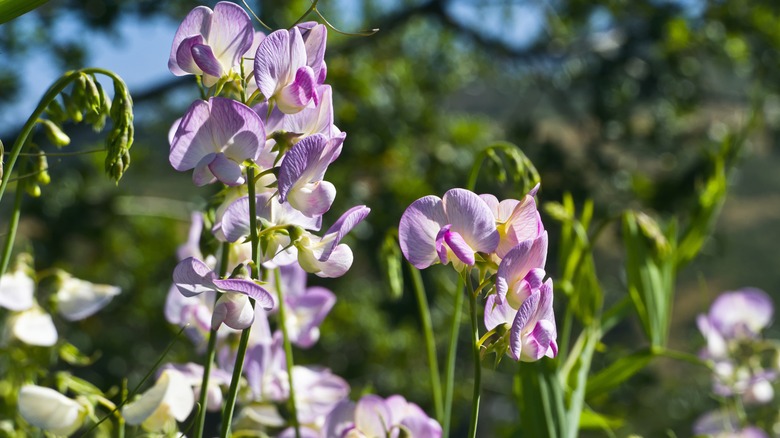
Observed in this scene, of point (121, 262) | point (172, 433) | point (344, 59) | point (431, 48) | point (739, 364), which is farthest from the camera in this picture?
point (431, 48)

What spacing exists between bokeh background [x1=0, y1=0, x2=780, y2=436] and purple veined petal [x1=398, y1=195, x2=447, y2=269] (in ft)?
5.77

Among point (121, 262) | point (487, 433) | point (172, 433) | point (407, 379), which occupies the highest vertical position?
point (172, 433)

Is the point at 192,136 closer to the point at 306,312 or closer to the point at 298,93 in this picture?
the point at 298,93

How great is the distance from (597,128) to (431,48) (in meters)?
0.71

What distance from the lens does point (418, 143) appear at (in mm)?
2586

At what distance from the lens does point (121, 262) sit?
277 cm

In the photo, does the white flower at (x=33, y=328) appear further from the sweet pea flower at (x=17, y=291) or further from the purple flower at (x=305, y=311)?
the purple flower at (x=305, y=311)

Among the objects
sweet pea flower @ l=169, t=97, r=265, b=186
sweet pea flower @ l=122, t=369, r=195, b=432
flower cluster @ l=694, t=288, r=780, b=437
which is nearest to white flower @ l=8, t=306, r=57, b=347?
sweet pea flower @ l=122, t=369, r=195, b=432

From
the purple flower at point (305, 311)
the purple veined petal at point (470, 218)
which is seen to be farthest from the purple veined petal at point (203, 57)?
the purple flower at point (305, 311)

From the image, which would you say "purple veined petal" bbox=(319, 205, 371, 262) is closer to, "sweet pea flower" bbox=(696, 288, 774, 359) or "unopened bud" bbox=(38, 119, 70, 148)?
"unopened bud" bbox=(38, 119, 70, 148)

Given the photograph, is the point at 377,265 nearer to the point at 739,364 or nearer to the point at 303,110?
the point at 739,364

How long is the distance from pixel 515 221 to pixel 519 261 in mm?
28

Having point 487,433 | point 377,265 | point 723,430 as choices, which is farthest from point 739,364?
point 487,433

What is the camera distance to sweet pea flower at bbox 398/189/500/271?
0.38m
